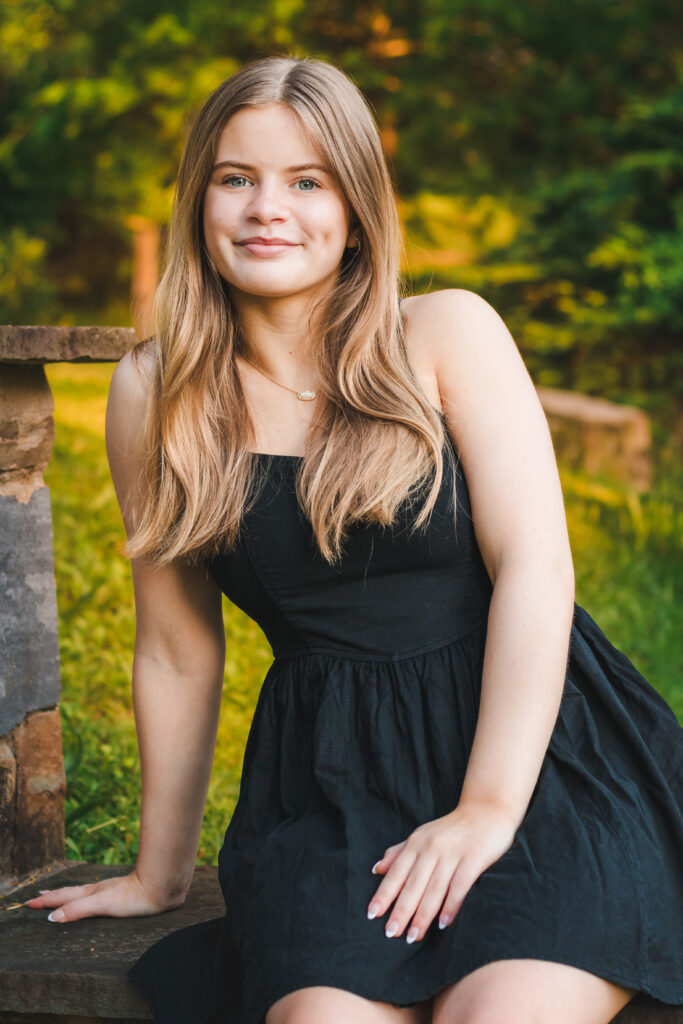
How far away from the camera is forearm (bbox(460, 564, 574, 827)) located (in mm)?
1625

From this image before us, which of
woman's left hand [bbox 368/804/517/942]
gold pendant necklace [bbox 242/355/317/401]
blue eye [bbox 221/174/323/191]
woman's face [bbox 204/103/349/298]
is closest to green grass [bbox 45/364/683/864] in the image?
gold pendant necklace [bbox 242/355/317/401]

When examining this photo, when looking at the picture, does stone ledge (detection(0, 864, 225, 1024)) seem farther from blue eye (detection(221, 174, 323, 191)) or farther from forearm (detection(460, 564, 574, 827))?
blue eye (detection(221, 174, 323, 191))

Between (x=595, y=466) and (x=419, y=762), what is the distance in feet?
17.1

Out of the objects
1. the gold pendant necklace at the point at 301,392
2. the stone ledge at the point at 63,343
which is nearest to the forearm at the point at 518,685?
the gold pendant necklace at the point at 301,392

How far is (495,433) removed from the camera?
1816mm

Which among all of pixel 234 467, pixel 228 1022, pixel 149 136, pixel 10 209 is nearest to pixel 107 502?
pixel 234 467

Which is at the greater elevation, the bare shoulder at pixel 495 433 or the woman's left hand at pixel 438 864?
the bare shoulder at pixel 495 433

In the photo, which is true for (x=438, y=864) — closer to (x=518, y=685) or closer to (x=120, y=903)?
(x=518, y=685)

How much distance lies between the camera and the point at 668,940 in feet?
5.05

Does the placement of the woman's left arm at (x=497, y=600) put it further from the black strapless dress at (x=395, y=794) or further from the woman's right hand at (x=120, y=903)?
the woman's right hand at (x=120, y=903)

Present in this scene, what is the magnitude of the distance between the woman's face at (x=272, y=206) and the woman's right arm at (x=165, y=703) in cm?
30

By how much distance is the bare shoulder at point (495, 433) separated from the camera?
1.78 meters

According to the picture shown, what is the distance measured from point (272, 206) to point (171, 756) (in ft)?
3.22

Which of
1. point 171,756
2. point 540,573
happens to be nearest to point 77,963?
point 171,756
